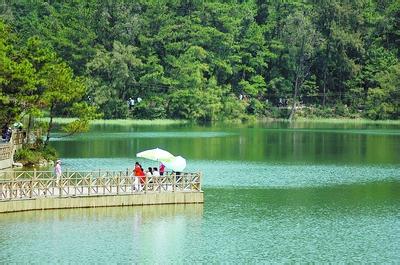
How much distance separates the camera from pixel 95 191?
36.8 m

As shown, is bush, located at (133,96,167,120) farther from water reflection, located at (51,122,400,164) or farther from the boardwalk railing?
the boardwalk railing

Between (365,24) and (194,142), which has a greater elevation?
(365,24)

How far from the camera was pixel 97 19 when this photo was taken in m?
113

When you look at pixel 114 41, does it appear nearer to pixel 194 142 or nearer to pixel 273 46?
pixel 273 46

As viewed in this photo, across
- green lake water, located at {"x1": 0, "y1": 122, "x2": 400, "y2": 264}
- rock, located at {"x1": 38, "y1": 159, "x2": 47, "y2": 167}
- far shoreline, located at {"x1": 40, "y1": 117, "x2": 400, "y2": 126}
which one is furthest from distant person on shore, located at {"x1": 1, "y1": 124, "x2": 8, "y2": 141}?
far shoreline, located at {"x1": 40, "y1": 117, "x2": 400, "y2": 126}

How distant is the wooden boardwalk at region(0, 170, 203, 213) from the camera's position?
34844mm

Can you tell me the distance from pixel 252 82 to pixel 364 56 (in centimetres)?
1624

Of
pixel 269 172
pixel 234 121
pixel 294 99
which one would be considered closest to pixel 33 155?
pixel 269 172

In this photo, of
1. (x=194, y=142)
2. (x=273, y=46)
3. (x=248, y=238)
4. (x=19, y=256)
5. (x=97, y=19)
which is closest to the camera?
(x=19, y=256)

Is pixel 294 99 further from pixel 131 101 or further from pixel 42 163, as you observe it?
pixel 42 163

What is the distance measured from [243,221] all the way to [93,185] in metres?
6.57

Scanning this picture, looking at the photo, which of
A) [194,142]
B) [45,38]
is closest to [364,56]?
[45,38]

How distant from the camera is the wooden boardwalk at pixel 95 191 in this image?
3484cm

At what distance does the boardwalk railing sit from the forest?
2512 inches
